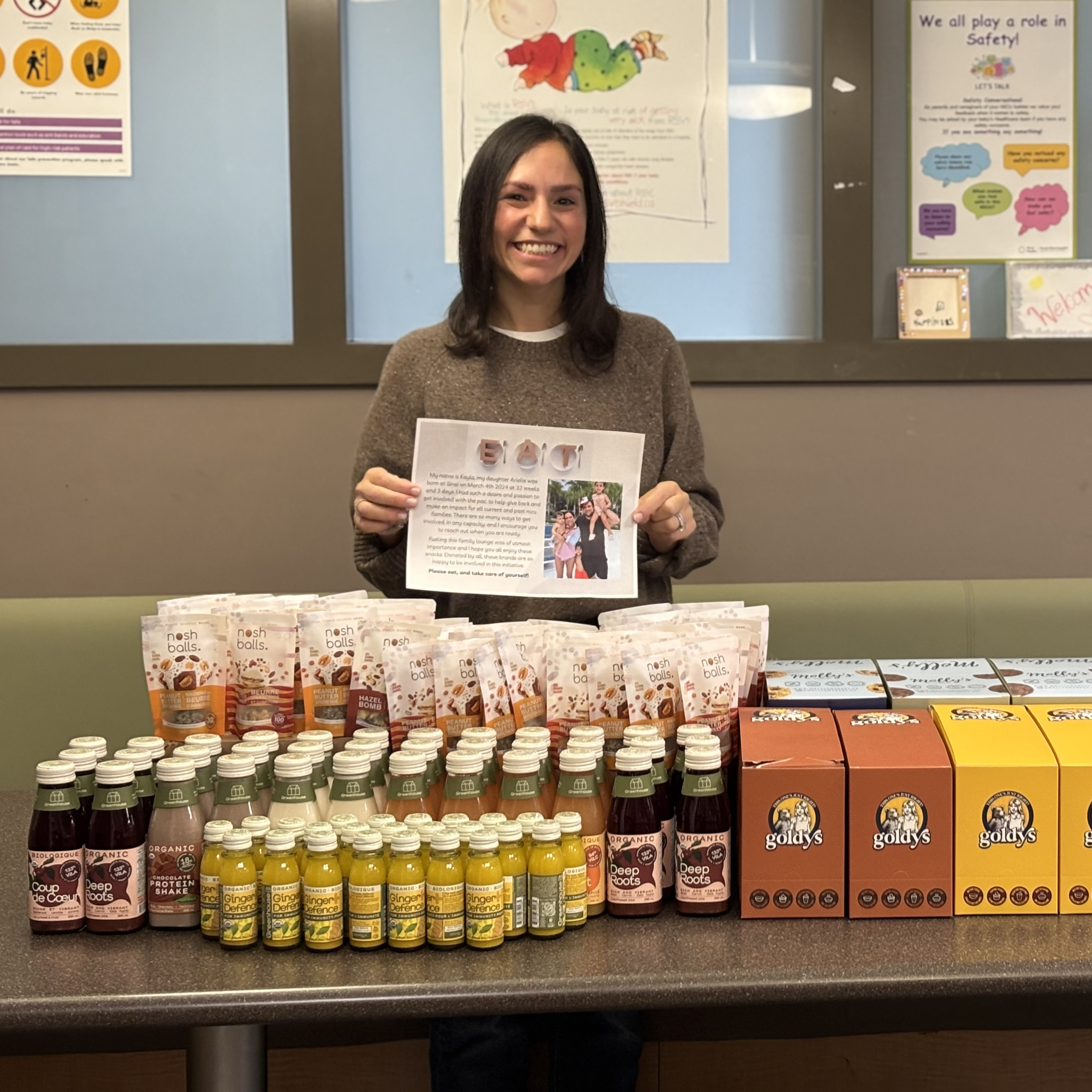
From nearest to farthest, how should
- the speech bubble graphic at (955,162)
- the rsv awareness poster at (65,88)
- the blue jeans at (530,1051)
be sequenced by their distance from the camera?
the blue jeans at (530,1051) < the rsv awareness poster at (65,88) < the speech bubble graphic at (955,162)

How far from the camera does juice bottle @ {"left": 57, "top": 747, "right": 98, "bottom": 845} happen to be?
1362 millimetres

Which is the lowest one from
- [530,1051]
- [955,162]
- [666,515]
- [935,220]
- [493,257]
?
[530,1051]

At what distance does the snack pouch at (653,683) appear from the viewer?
58.6 inches

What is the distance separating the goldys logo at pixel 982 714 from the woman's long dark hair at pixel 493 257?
95 cm

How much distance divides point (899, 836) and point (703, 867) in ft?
0.74

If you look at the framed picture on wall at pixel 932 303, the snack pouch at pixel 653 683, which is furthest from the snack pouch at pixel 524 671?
the framed picture on wall at pixel 932 303

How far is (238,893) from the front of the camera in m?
1.29

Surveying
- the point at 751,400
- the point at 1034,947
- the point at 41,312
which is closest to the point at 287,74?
the point at 41,312

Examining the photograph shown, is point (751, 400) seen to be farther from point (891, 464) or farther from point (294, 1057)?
point (294, 1057)

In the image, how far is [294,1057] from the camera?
2.16 m

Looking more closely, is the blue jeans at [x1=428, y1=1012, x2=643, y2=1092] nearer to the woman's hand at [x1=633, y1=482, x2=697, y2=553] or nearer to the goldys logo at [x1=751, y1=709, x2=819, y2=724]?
the goldys logo at [x1=751, y1=709, x2=819, y2=724]

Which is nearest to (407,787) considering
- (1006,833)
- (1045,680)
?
(1006,833)

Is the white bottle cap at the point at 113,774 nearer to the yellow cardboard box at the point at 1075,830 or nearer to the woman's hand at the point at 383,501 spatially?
the woman's hand at the point at 383,501

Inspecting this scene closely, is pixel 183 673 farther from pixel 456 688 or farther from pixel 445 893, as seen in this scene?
pixel 445 893
